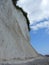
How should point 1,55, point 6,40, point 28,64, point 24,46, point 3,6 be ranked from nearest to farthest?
point 28,64, point 1,55, point 6,40, point 3,6, point 24,46

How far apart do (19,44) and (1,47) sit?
180 centimetres

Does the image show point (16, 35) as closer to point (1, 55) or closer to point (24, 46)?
point (24, 46)

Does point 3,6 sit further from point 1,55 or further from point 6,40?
point 1,55

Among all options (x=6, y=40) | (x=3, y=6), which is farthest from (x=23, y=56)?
(x=3, y=6)

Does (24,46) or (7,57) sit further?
(24,46)

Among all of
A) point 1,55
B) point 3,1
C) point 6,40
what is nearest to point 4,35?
point 6,40

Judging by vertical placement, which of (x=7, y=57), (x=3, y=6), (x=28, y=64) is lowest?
(x=28, y=64)

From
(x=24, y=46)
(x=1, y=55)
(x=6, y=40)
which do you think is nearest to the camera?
(x=1, y=55)

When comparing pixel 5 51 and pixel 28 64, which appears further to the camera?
pixel 5 51

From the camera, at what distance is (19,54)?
10805 millimetres

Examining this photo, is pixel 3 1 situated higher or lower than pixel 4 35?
higher

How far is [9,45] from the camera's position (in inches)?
414

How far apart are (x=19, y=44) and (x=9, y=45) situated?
1.28 metres

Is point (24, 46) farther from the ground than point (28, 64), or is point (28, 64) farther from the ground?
point (24, 46)
